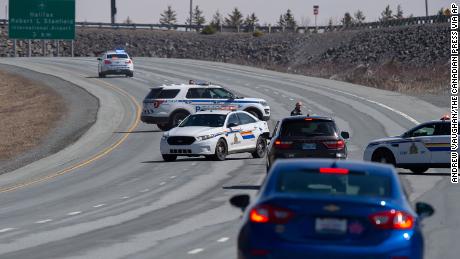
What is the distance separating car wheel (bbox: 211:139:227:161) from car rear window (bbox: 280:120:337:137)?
8631 millimetres

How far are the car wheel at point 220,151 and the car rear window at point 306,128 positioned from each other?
8.63 meters

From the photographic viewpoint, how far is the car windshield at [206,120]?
111 ft

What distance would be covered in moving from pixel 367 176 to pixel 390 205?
0.58 metres

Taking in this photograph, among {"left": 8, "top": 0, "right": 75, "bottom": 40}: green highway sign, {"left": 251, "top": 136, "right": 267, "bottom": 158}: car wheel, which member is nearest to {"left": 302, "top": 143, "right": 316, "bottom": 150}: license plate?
{"left": 251, "top": 136, "right": 267, "bottom": 158}: car wheel

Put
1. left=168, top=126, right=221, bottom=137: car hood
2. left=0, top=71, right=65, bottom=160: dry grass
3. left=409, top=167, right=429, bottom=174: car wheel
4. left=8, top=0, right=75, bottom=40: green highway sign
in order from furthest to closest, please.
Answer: left=8, top=0, right=75, bottom=40: green highway sign < left=0, top=71, right=65, bottom=160: dry grass < left=168, top=126, right=221, bottom=137: car hood < left=409, top=167, right=429, bottom=174: car wheel

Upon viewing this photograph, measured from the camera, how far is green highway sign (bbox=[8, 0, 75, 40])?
271ft

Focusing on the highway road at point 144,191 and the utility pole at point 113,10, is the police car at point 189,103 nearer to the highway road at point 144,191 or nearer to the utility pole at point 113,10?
the highway road at point 144,191

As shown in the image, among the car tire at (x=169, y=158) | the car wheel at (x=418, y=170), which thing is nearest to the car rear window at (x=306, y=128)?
the car wheel at (x=418, y=170)

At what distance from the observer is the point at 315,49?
354ft

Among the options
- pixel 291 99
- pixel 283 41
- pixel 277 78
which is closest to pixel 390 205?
pixel 291 99

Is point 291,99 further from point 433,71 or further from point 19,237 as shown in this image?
point 19,237

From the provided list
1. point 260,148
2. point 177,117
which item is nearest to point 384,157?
point 260,148

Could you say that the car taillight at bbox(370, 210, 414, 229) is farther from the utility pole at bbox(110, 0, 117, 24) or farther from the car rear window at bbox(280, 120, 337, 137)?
the utility pole at bbox(110, 0, 117, 24)

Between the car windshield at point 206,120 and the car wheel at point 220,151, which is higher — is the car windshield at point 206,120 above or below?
above
